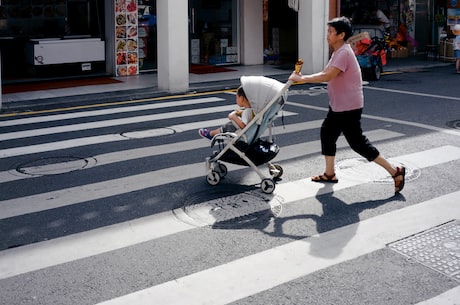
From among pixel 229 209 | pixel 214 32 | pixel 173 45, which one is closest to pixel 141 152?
pixel 229 209

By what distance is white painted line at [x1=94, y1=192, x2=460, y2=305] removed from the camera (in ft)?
16.6

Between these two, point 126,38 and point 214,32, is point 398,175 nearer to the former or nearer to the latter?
point 126,38

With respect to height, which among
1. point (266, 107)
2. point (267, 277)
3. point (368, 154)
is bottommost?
point (267, 277)

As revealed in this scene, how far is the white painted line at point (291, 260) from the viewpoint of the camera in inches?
200

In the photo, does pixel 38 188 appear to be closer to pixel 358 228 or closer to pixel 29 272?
pixel 29 272

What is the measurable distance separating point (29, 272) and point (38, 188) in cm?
248

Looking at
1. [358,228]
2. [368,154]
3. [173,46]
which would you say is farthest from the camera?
[173,46]

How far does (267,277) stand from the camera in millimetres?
5391

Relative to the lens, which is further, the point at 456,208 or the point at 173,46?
the point at 173,46

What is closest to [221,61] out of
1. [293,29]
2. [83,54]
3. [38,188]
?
[293,29]

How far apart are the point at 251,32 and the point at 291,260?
14894 mm

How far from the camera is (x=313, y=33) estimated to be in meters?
17.5

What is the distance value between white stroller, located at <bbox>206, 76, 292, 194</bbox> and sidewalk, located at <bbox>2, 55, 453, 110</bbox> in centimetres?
710

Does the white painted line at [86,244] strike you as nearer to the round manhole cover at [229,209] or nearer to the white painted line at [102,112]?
the round manhole cover at [229,209]
